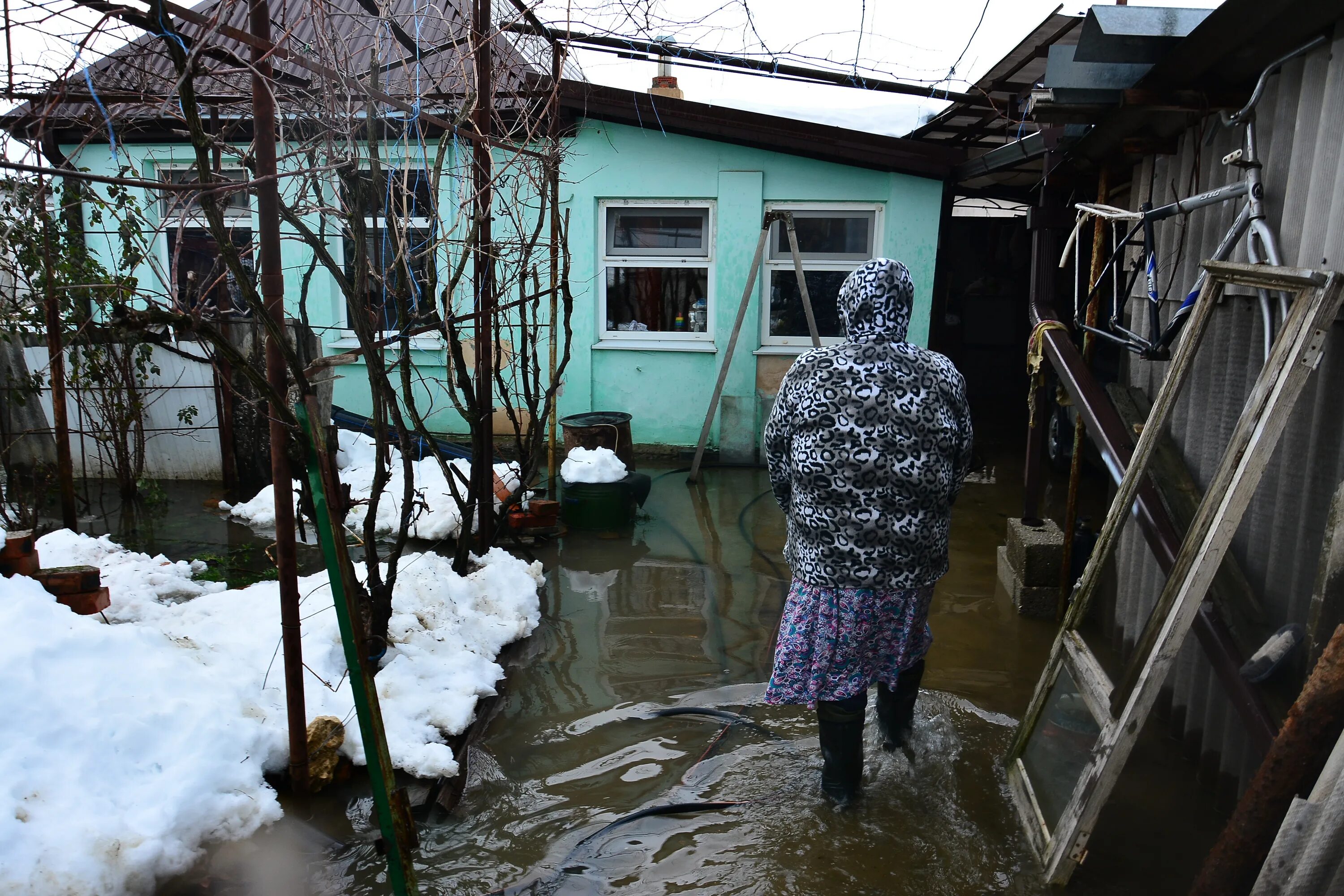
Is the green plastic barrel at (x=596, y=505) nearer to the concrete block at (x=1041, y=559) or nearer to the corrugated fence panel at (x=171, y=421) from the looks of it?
the concrete block at (x=1041, y=559)

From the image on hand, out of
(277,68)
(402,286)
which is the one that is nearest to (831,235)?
(277,68)

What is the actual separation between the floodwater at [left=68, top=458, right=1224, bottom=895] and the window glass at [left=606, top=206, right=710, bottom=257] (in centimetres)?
462

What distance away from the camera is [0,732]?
2533mm

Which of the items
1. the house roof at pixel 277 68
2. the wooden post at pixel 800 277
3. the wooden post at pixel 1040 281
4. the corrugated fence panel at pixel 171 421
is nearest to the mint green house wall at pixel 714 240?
the wooden post at pixel 800 277

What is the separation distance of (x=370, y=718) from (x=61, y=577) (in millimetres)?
2297

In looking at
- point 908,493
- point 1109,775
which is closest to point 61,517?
point 908,493

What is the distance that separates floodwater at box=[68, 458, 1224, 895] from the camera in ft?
9.04

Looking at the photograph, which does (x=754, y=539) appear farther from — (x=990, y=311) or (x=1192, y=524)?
(x=990, y=311)

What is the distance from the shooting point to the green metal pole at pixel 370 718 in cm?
233

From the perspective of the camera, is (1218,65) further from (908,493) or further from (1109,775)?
(1109,775)

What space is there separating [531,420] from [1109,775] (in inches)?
152

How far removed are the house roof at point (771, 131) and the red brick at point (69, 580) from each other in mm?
5723

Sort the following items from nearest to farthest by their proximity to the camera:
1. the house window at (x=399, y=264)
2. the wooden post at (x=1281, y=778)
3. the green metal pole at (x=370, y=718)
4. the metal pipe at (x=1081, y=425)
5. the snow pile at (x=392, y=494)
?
the wooden post at (x=1281, y=778)
the green metal pole at (x=370, y=718)
the house window at (x=399, y=264)
the metal pipe at (x=1081, y=425)
the snow pile at (x=392, y=494)

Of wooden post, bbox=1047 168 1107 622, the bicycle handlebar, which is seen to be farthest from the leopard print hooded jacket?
wooden post, bbox=1047 168 1107 622
